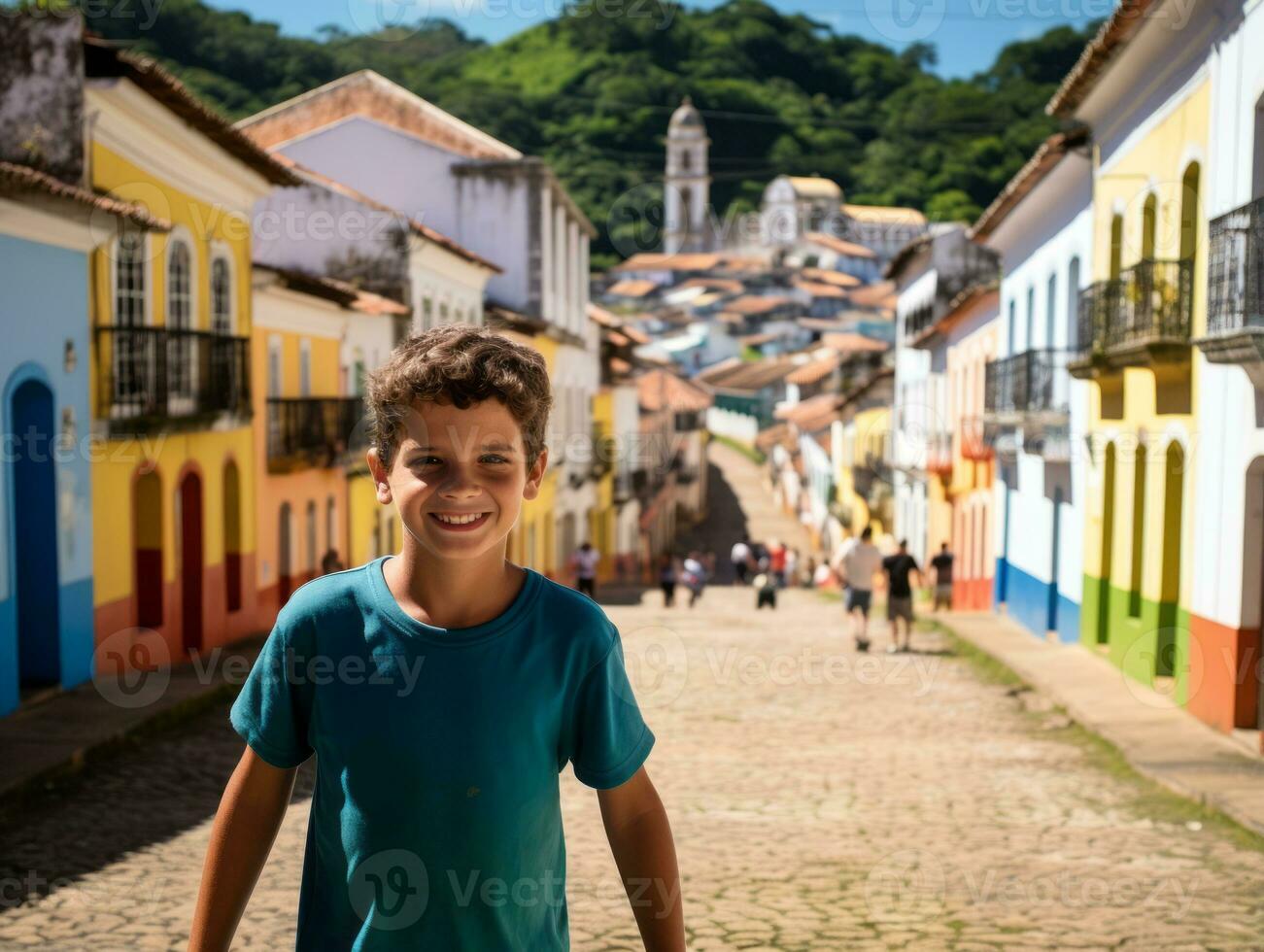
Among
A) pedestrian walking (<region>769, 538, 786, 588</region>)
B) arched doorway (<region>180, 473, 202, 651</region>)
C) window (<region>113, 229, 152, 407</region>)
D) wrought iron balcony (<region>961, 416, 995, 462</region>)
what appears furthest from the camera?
pedestrian walking (<region>769, 538, 786, 588</region>)

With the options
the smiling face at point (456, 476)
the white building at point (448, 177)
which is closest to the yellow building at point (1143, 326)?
the smiling face at point (456, 476)

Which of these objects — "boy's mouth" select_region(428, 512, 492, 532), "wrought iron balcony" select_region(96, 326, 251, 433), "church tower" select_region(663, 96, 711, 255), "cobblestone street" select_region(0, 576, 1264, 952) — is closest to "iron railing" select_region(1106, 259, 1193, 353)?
"cobblestone street" select_region(0, 576, 1264, 952)

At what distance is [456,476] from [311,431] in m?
A: 17.7

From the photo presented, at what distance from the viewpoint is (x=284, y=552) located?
20.2 metres

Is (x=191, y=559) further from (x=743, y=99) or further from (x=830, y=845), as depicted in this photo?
(x=743, y=99)

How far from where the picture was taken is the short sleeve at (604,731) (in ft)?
8.43

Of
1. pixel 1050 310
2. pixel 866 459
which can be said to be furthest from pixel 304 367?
pixel 866 459

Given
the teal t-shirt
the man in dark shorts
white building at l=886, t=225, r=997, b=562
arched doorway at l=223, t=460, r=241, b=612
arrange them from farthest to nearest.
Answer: white building at l=886, t=225, r=997, b=562 < arched doorway at l=223, t=460, r=241, b=612 < the man in dark shorts < the teal t-shirt

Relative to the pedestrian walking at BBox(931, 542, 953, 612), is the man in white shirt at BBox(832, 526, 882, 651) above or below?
above

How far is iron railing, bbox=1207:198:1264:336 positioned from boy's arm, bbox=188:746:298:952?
8.36m

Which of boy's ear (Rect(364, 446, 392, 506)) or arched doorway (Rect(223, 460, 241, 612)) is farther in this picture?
arched doorway (Rect(223, 460, 241, 612))

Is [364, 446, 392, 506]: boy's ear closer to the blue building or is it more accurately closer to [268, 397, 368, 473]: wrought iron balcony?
the blue building

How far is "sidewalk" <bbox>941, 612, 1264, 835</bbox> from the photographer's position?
8719 millimetres

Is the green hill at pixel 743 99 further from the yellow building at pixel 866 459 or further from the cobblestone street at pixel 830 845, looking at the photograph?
the cobblestone street at pixel 830 845
